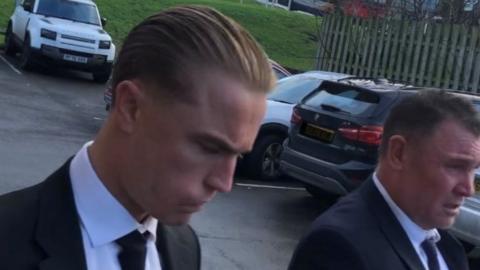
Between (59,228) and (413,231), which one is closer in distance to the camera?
(59,228)

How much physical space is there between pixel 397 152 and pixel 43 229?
5.71ft

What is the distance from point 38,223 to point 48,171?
27.4ft

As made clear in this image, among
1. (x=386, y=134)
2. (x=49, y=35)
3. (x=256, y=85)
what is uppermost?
(x=256, y=85)

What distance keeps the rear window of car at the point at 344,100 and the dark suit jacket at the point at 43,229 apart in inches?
302

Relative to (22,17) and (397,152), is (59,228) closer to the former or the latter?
(397,152)

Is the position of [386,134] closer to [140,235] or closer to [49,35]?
[140,235]

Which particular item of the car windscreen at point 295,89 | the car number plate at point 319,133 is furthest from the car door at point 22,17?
the car number plate at point 319,133

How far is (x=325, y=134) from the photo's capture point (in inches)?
377

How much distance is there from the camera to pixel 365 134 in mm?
9094

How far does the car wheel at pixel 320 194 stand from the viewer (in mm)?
10555

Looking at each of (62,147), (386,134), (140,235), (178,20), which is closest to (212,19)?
(178,20)

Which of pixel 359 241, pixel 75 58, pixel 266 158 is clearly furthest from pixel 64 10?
pixel 359 241

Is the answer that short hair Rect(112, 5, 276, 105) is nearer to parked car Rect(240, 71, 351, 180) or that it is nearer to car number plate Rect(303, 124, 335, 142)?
car number plate Rect(303, 124, 335, 142)

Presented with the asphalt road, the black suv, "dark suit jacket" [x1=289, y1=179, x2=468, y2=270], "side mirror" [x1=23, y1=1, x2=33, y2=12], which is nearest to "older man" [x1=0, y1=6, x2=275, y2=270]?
"dark suit jacket" [x1=289, y1=179, x2=468, y2=270]
